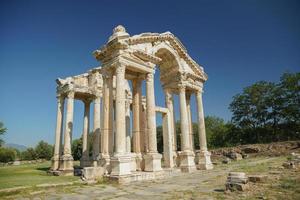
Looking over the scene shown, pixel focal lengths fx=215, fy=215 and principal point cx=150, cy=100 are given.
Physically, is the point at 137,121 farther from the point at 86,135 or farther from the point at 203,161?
the point at 86,135

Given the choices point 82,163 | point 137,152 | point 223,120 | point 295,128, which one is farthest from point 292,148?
point 223,120

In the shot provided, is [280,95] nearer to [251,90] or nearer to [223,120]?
[251,90]

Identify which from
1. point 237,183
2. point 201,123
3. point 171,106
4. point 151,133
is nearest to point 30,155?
point 171,106

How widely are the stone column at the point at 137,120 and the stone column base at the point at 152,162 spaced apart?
1.16 metres

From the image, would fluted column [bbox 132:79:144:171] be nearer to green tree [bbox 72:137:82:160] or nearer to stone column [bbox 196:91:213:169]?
stone column [bbox 196:91:213:169]

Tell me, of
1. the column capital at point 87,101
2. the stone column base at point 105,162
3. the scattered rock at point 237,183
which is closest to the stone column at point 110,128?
Answer: the stone column base at point 105,162

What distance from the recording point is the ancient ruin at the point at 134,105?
14234mm

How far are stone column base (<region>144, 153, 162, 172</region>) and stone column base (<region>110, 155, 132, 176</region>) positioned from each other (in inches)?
91.7

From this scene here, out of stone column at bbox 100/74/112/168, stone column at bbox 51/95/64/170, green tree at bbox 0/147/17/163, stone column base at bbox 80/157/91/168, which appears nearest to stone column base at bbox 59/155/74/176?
stone column at bbox 51/95/64/170

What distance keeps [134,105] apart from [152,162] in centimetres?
487

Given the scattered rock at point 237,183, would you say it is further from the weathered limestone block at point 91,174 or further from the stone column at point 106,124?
the stone column at point 106,124

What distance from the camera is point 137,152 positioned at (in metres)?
16.4

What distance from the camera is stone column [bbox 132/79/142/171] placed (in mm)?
16188

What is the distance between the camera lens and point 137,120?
1688cm
